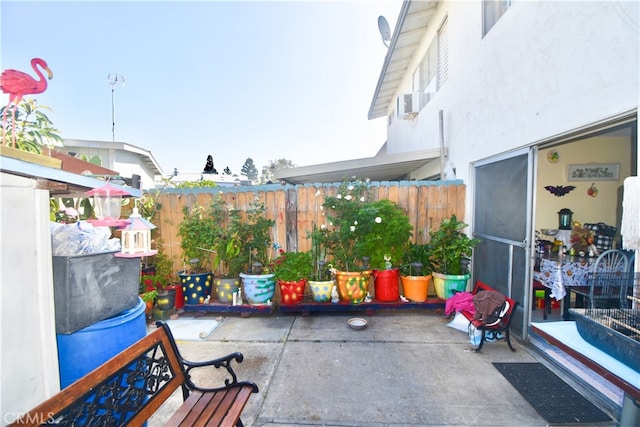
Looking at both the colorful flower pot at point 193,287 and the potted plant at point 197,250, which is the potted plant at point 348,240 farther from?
the colorful flower pot at point 193,287

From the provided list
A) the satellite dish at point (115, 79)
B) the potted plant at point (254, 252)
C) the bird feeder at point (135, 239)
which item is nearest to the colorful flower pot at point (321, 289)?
the potted plant at point (254, 252)

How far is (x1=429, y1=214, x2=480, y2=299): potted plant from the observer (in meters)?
4.09

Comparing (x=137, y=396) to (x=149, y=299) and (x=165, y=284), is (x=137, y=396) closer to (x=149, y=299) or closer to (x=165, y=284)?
(x=149, y=299)

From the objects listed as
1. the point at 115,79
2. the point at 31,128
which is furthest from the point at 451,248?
the point at 115,79

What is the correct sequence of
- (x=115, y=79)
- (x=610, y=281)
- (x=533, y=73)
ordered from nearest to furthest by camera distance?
(x=610, y=281), (x=533, y=73), (x=115, y=79)

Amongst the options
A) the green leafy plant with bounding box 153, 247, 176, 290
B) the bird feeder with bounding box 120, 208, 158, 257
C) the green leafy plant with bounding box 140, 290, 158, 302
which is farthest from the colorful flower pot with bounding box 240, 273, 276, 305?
the bird feeder with bounding box 120, 208, 158, 257

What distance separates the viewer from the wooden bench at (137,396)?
1.17 m

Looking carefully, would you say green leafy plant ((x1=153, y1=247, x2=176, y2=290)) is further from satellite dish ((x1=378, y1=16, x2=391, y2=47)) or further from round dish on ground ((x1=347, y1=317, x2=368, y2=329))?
satellite dish ((x1=378, y1=16, x2=391, y2=47))

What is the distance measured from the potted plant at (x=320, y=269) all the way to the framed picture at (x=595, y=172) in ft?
A: 15.7

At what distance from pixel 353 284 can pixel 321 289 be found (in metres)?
0.50

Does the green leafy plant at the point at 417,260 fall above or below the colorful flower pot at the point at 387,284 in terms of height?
above

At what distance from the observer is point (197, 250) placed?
4.43 m

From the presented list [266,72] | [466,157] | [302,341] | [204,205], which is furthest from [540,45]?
[266,72]

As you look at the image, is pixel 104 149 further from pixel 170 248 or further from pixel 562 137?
pixel 562 137
